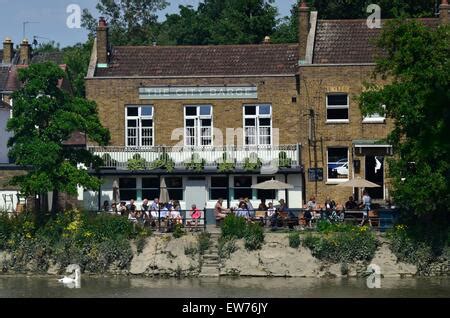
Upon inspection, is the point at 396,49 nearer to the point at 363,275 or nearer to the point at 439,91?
the point at 363,275

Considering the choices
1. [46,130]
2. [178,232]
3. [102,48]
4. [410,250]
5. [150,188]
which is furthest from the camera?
[102,48]

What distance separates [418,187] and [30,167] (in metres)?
16.3

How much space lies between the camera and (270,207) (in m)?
46.4

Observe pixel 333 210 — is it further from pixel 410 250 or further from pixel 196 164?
pixel 196 164

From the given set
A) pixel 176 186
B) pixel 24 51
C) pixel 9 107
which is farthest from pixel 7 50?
pixel 176 186

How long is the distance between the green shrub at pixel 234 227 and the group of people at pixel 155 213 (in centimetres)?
164

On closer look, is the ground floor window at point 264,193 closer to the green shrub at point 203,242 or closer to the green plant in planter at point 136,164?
the green plant in planter at point 136,164

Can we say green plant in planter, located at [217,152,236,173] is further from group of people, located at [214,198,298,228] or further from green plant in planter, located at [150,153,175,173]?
group of people, located at [214,198,298,228]

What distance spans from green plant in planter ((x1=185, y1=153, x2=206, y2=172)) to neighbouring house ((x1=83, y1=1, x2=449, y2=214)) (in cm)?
7

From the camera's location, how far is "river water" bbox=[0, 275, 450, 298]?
1439 inches

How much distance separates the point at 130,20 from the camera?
9581 cm

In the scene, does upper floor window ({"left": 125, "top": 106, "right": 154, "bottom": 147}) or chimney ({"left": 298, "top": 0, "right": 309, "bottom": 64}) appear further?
upper floor window ({"left": 125, "top": 106, "right": 154, "bottom": 147})

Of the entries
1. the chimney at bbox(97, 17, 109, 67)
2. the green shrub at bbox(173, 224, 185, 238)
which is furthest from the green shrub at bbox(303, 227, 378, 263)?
the chimney at bbox(97, 17, 109, 67)

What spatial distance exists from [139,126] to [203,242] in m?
11.7
